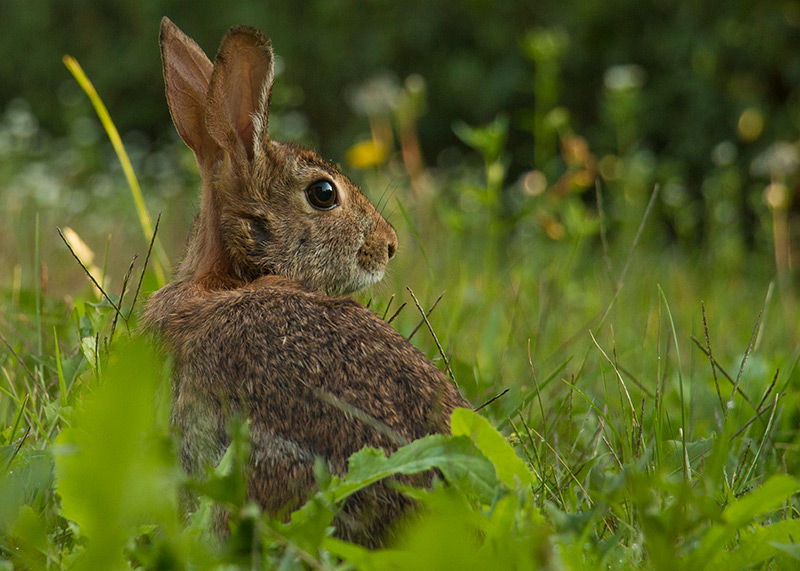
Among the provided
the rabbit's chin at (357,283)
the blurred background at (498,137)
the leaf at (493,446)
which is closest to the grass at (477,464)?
the leaf at (493,446)

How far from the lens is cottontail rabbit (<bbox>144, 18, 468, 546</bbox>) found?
5.52 feet

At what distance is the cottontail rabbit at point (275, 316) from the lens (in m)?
1.68

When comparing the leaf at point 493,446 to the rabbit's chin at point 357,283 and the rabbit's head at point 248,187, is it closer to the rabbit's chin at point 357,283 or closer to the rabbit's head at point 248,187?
the rabbit's head at point 248,187

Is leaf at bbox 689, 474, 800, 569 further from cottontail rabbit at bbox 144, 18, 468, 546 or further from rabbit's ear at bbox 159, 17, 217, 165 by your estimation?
rabbit's ear at bbox 159, 17, 217, 165

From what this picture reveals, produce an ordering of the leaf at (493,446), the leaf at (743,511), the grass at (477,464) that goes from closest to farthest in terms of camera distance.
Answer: the grass at (477,464)
the leaf at (743,511)
the leaf at (493,446)

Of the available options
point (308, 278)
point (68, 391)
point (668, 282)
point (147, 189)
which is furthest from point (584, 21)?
point (68, 391)

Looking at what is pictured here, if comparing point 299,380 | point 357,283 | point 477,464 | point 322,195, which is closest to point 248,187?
point 322,195

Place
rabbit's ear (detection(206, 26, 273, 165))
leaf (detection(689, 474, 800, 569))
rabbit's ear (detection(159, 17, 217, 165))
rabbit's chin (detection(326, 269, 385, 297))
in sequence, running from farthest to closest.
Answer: rabbit's chin (detection(326, 269, 385, 297)), rabbit's ear (detection(159, 17, 217, 165)), rabbit's ear (detection(206, 26, 273, 165)), leaf (detection(689, 474, 800, 569))

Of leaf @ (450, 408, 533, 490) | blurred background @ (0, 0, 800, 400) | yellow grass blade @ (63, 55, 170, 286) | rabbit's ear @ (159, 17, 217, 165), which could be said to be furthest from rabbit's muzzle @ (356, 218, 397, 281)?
leaf @ (450, 408, 533, 490)

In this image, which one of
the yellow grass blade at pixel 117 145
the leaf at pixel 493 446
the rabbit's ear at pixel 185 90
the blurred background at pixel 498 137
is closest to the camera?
the leaf at pixel 493 446

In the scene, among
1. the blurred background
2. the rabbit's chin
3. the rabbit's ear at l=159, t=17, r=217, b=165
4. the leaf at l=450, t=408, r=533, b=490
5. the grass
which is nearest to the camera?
the grass

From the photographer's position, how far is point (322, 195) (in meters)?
2.47

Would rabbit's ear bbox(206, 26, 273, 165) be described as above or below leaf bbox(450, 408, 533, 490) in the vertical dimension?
above

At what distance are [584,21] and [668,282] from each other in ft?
9.71
